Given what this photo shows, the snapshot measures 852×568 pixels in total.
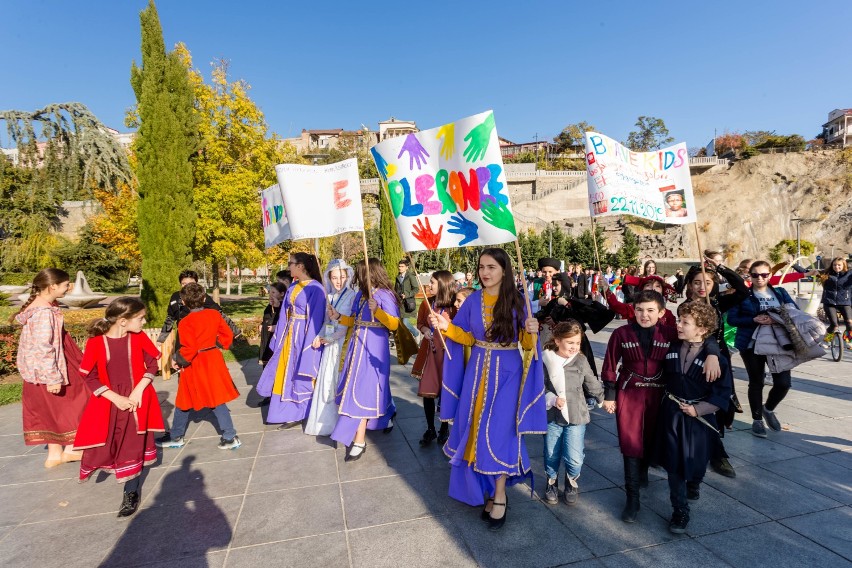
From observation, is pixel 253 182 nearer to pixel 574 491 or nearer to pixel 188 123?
pixel 188 123

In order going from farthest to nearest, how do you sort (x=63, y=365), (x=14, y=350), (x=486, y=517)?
1. (x=14, y=350)
2. (x=63, y=365)
3. (x=486, y=517)

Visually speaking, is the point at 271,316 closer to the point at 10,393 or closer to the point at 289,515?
the point at 289,515

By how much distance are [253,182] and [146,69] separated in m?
4.57

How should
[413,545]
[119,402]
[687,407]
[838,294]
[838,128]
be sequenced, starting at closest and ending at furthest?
[413,545], [687,407], [119,402], [838,294], [838,128]

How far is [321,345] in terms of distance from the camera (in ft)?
17.3

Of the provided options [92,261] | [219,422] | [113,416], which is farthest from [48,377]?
[92,261]

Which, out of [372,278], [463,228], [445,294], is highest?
[463,228]

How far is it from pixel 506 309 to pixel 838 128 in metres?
100

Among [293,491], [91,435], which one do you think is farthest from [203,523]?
[91,435]

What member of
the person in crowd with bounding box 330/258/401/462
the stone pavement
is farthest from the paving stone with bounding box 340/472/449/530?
the person in crowd with bounding box 330/258/401/462

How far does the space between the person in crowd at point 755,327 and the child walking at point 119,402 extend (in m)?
5.89

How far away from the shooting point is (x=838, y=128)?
73.6 meters

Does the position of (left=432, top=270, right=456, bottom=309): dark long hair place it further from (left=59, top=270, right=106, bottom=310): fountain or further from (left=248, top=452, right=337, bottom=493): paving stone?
(left=59, top=270, right=106, bottom=310): fountain

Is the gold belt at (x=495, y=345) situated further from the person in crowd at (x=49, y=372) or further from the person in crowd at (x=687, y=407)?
the person in crowd at (x=49, y=372)
